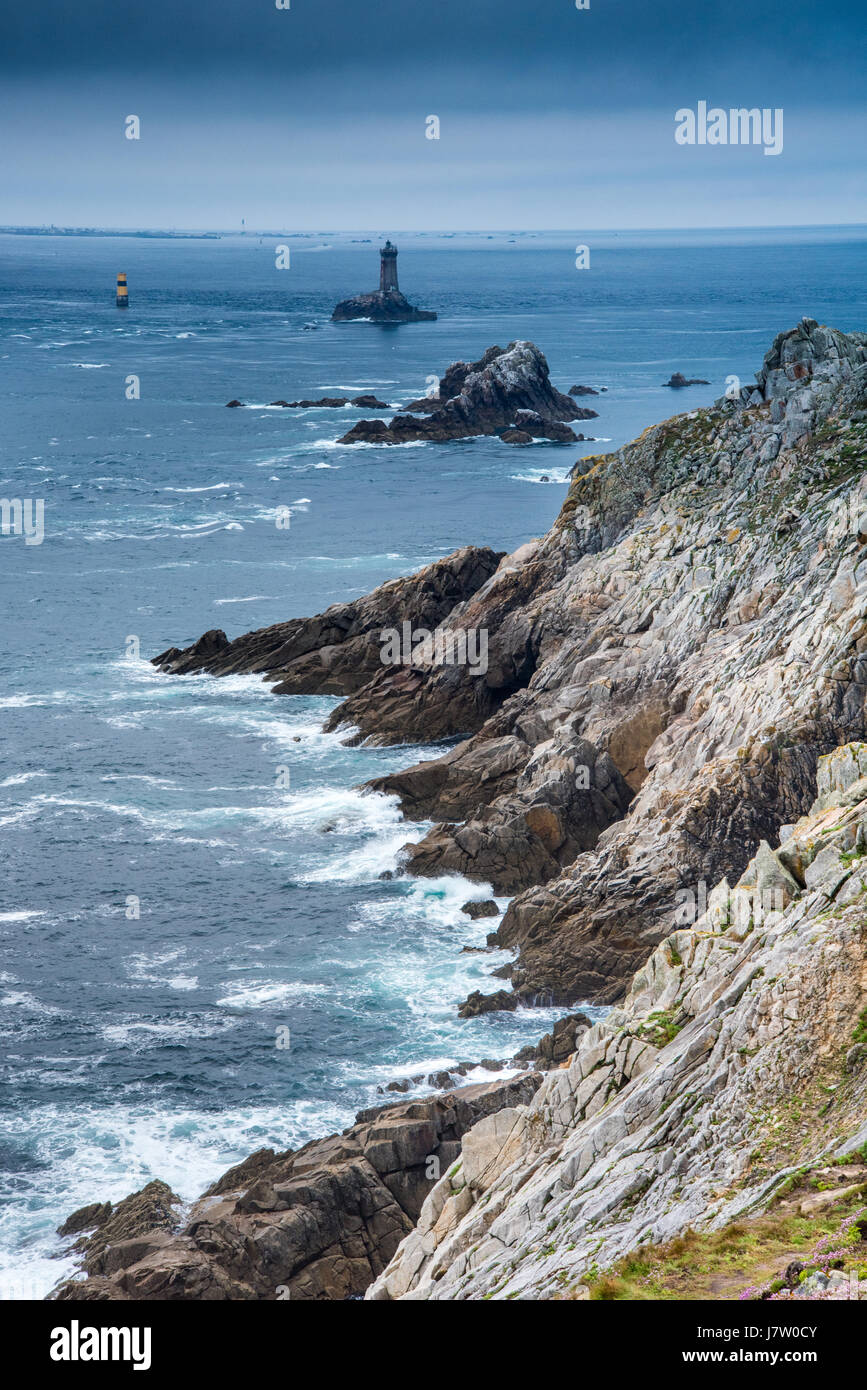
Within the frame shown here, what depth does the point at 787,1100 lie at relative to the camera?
22.7m

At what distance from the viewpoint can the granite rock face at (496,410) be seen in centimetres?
15100

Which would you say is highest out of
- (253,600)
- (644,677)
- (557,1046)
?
(644,677)

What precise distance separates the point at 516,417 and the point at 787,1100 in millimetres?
137086

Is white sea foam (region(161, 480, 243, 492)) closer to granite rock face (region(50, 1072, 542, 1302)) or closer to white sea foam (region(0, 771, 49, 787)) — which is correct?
white sea foam (region(0, 771, 49, 787))

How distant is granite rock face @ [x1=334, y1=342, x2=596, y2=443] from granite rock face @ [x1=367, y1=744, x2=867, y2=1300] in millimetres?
124344

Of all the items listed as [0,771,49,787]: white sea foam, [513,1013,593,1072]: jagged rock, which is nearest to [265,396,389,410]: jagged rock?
[0,771,49,787]: white sea foam

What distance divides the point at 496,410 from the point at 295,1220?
131895mm

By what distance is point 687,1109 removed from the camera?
23.9 m

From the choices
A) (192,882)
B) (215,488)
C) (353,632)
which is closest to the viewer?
(192,882)

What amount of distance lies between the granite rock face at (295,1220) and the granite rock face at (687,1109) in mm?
4801

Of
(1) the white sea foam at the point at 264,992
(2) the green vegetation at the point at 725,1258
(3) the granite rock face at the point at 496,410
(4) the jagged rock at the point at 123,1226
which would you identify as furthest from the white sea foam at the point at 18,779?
(3) the granite rock face at the point at 496,410

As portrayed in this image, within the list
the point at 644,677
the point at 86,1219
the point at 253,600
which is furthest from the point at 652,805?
the point at 253,600

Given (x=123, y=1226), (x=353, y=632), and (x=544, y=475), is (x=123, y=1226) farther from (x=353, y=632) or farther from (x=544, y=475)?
(x=544, y=475)

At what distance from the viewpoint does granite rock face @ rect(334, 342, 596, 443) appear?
495 ft
